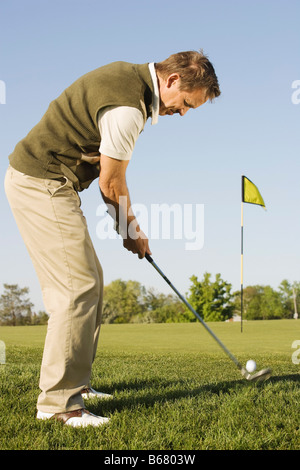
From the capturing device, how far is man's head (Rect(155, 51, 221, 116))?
130 inches

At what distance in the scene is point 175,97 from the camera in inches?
133

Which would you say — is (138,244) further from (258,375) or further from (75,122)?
(258,375)

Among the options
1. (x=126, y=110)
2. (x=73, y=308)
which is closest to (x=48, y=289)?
(x=73, y=308)

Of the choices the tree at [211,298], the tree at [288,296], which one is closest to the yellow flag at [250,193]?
the tree at [211,298]

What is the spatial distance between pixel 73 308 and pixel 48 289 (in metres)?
0.25

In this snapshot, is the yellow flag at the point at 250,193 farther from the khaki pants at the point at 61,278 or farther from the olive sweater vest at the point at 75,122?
the khaki pants at the point at 61,278

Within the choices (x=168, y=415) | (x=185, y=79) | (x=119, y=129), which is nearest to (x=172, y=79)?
(x=185, y=79)

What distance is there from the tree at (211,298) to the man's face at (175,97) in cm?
4590

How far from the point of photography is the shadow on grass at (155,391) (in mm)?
3463

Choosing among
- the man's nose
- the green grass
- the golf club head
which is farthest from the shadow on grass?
the man's nose

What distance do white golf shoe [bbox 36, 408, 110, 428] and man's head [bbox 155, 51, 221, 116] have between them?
84.7 inches
